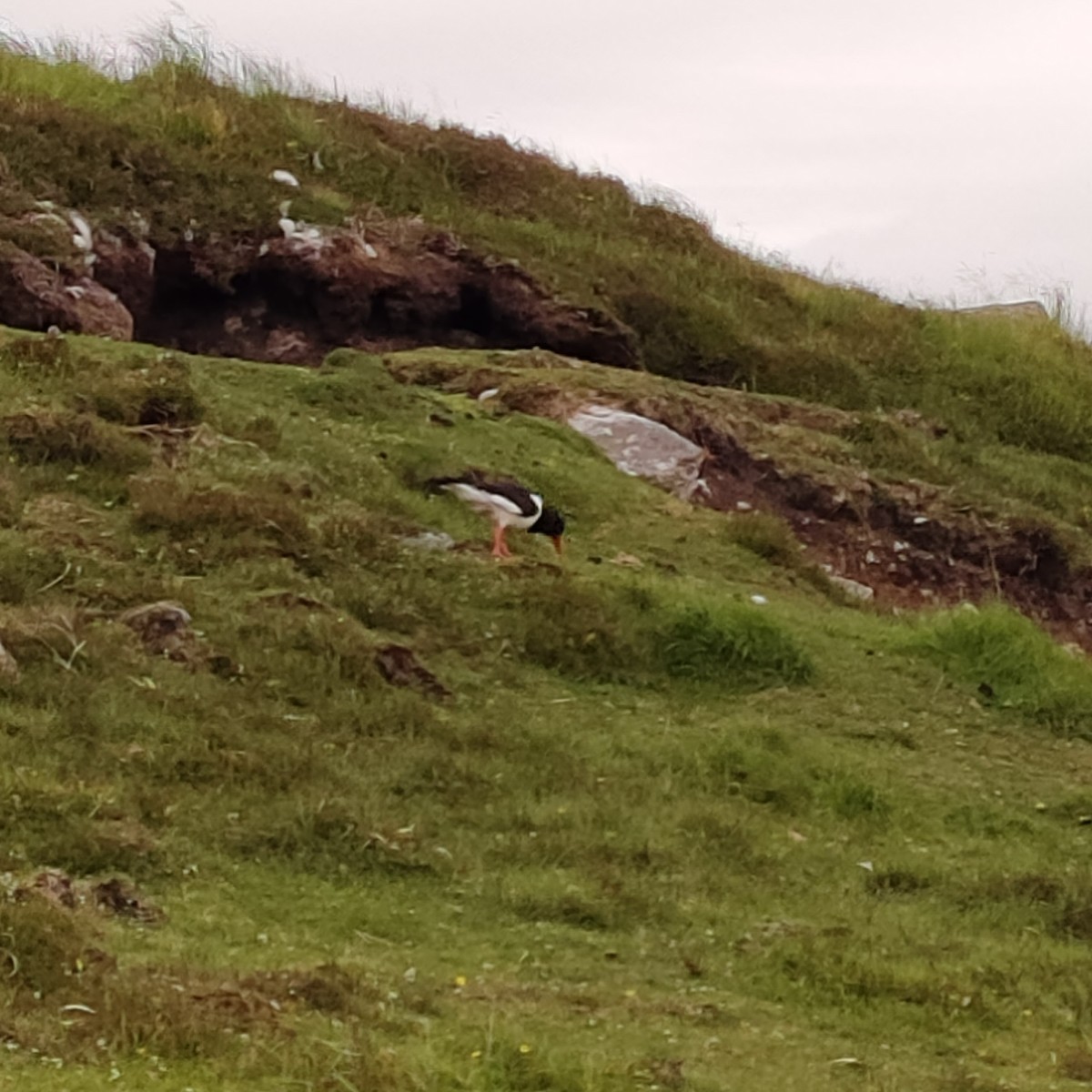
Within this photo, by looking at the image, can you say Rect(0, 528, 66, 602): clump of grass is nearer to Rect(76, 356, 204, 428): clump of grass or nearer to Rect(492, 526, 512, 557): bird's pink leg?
Rect(76, 356, 204, 428): clump of grass

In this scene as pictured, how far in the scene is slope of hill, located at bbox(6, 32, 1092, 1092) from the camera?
17.4ft

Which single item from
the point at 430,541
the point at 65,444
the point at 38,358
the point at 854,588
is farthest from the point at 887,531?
the point at 65,444

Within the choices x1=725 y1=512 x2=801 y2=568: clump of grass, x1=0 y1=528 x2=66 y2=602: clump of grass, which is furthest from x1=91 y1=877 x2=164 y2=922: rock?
x1=725 y1=512 x2=801 y2=568: clump of grass

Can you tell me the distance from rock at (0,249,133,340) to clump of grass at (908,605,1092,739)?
658cm

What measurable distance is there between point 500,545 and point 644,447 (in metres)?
3.32

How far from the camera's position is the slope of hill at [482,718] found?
17.4ft

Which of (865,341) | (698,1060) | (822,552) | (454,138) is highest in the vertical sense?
(454,138)

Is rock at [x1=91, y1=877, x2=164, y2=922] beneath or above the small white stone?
beneath

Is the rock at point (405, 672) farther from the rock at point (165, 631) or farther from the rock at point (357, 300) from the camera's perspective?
the rock at point (357, 300)

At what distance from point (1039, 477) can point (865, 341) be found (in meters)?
2.90

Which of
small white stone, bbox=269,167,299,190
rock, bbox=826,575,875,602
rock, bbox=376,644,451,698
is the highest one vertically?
small white stone, bbox=269,167,299,190

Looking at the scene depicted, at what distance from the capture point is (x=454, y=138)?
62.4ft

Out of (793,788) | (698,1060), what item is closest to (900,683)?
(793,788)

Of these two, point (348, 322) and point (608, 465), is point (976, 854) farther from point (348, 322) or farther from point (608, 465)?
point (348, 322)
